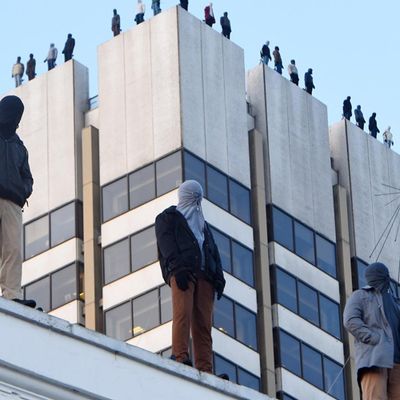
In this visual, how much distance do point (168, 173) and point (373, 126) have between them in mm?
10837

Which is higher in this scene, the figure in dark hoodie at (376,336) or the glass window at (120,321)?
the glass window at (120,321)

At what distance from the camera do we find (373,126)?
6650 centimetres

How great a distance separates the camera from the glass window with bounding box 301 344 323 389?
5972cm

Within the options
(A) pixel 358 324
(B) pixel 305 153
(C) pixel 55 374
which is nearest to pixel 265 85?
(B) pixel 305 153

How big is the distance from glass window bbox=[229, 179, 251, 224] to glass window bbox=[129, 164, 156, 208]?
2.43m

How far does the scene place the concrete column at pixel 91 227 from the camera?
58031 millimetres

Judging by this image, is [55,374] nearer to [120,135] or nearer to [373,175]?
[120,135]

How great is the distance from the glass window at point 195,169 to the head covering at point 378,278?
34.6m

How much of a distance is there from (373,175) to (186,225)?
43.6 metres

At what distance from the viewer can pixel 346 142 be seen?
6475cm

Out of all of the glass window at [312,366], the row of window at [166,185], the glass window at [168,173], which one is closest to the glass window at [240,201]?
the row of window at [166,185]

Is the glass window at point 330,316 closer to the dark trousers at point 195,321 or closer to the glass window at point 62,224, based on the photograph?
the glass window at point 62,224

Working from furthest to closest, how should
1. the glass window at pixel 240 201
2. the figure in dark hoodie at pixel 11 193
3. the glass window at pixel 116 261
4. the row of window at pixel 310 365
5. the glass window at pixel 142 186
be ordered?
the glass window at pixel 240 201
the row of window at pixel 310 365
the glass window at pixel 142 186
the glass window at pixel 116 261
the figure in dark hoodie at pixel 11 193

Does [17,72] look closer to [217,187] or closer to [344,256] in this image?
[217,187]
